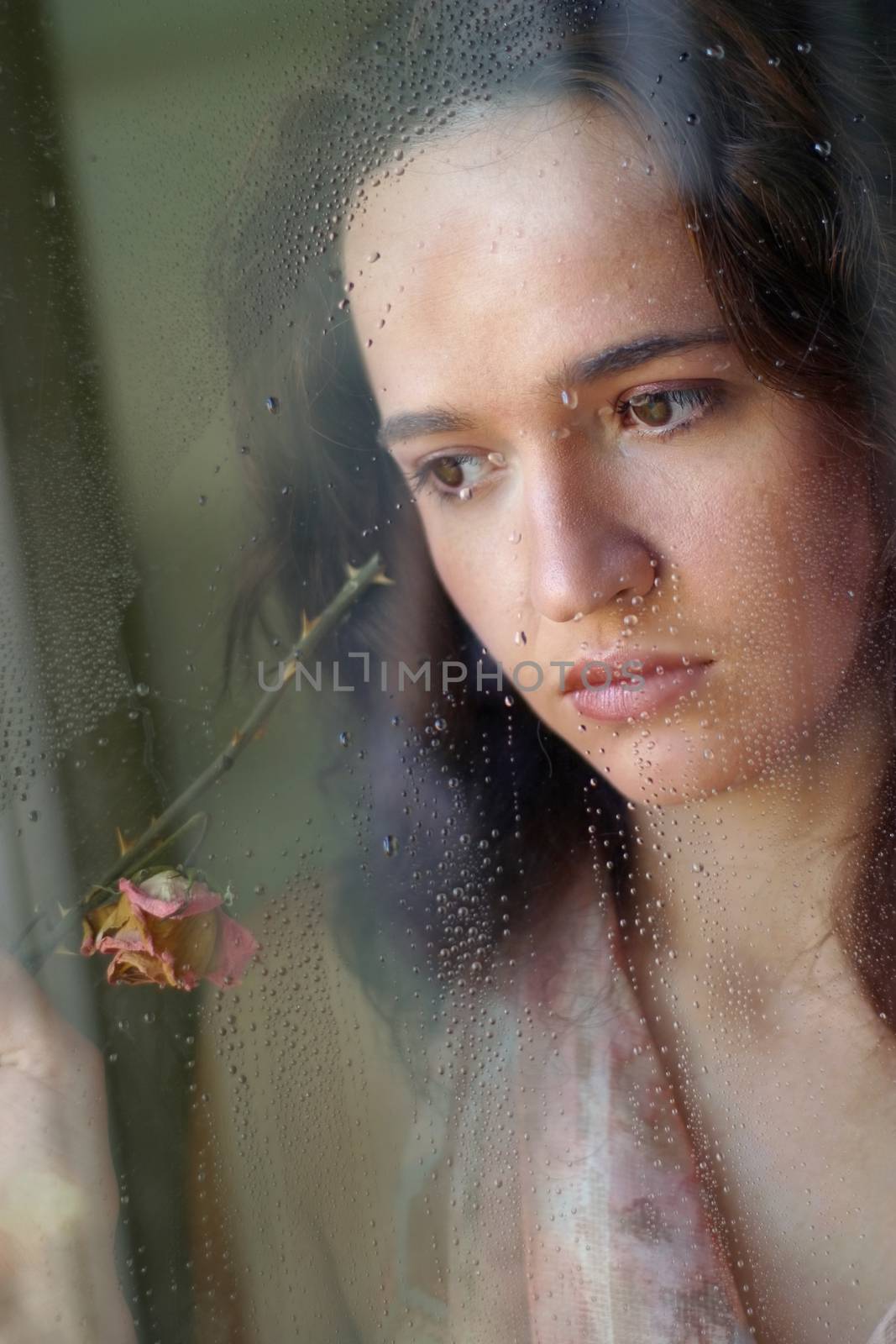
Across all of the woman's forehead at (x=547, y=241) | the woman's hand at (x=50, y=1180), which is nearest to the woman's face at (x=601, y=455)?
the woman's forehead at (x=547, y=241)

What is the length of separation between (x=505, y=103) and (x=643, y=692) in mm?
235

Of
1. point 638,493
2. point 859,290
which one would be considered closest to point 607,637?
point 638,493

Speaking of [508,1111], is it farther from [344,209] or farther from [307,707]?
[344,209]

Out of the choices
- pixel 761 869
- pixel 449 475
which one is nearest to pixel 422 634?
pixel 449 475

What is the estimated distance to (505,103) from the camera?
0.43 m

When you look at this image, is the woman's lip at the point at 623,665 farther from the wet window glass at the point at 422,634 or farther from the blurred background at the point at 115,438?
the blurred background at the point at 115,438

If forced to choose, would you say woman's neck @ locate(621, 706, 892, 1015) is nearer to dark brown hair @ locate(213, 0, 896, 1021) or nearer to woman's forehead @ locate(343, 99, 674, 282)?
dark brown hair @ locate(213, 0, 896, 1021)

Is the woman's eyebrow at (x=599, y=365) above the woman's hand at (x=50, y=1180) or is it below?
above

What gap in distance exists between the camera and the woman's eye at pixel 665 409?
436 millimetres

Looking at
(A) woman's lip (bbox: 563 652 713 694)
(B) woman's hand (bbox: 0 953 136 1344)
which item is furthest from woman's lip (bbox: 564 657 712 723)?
(B) woman's hand (bbox: 0 953 136 1344)

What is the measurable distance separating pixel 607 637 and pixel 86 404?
23 cm

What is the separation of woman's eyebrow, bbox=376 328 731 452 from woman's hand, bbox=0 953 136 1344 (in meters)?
0.27

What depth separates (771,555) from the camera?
459 mm

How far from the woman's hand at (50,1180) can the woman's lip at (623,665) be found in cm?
25
